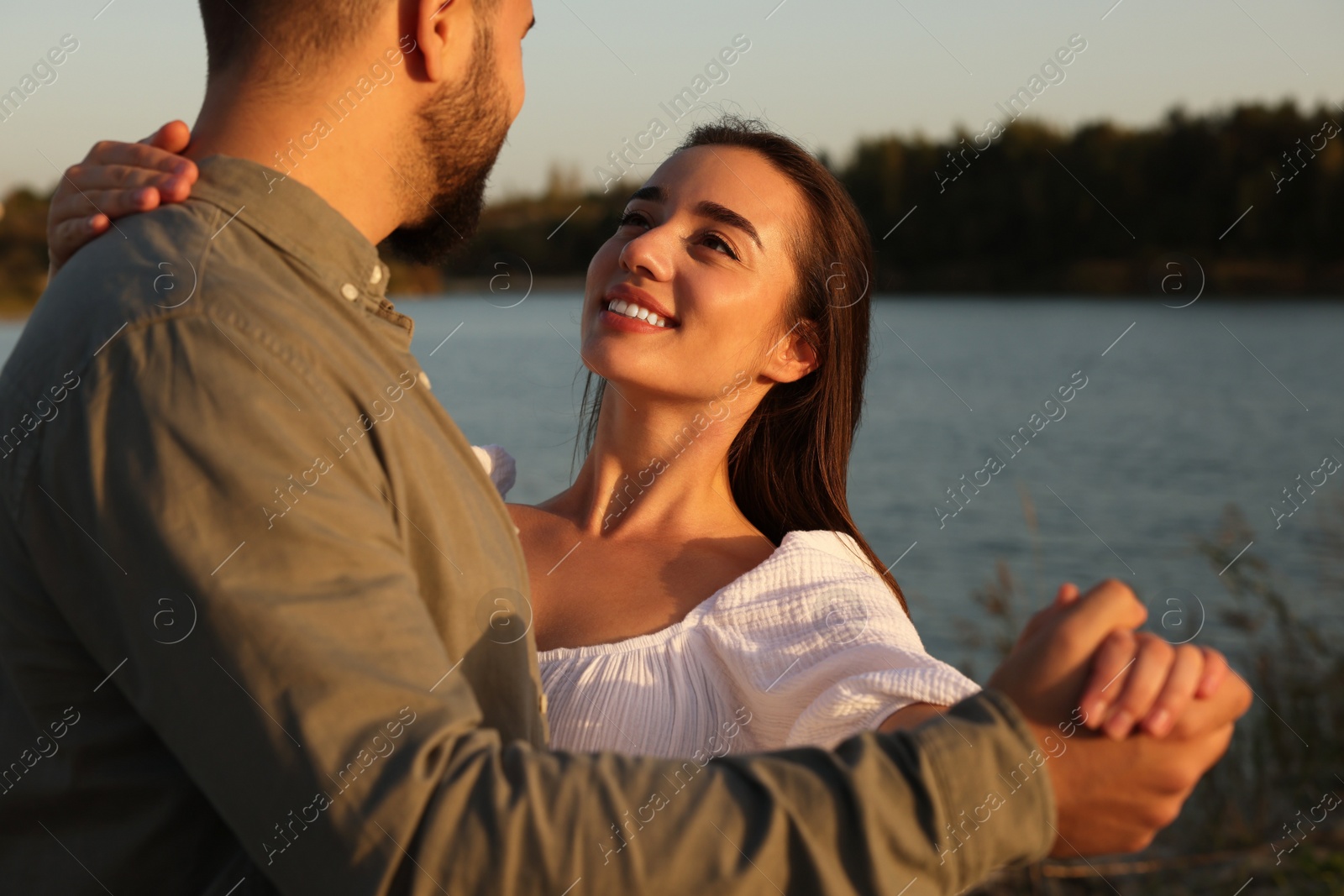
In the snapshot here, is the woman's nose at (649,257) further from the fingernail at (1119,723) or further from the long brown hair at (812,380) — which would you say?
the fingernail at (1119,723)

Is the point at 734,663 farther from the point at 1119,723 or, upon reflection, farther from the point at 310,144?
the point at 310,144

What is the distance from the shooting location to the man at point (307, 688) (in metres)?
1.14

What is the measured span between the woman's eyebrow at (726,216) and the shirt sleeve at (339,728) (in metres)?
1.81

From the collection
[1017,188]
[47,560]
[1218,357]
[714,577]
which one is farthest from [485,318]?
[1017,188]

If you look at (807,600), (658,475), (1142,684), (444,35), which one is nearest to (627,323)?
(658,475)

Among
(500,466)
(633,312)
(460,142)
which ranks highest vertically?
(460,142)

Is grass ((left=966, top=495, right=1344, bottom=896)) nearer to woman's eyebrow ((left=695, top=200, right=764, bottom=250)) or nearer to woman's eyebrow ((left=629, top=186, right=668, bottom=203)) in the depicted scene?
woman's eyebrow ((left=695, top=200, right=764, bottom=250))

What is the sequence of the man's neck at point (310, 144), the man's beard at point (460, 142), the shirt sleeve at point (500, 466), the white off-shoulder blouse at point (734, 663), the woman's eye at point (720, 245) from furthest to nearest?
the shirt sleeve at point (500, 466), the woman's eye at point (720, 245), the white off-shoulder blouse at point (734, 663), the man's beard at point (460, 142), the man's neck at point (310, 144)

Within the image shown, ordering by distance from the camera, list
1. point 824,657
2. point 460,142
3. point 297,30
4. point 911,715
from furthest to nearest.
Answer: point 824,657, point 911,715, point 460,142, point 297,30

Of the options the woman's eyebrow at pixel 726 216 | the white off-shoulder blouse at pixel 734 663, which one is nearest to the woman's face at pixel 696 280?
the woman's eyebrow at pixel 726 216

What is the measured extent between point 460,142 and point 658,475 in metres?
1.33

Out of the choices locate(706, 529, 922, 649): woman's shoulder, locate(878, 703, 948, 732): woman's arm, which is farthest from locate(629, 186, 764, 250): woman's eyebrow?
locate(878, 703, 948, 732): woman's arm

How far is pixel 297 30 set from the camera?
163 cm

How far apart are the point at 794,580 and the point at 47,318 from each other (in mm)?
1600
